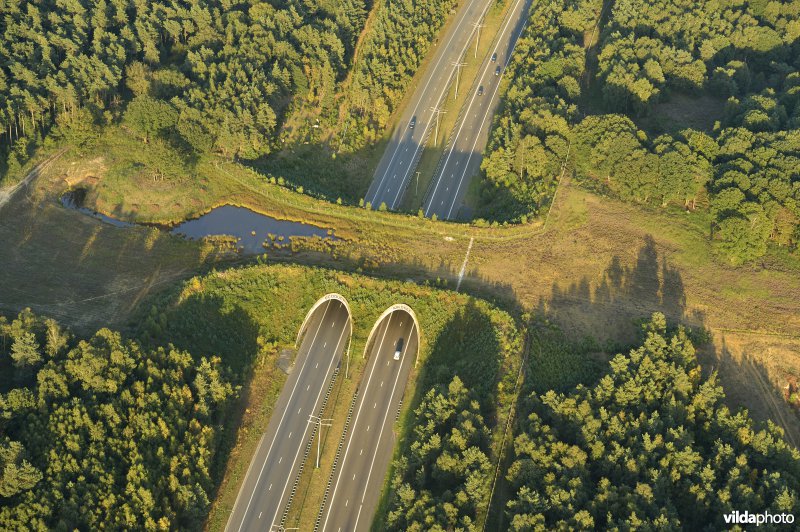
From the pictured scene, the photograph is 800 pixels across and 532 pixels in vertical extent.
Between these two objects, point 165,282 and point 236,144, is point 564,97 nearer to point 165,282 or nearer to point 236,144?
point 236,144

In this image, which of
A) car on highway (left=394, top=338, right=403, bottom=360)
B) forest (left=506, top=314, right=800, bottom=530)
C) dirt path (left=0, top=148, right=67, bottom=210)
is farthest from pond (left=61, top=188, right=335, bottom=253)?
forest (left=506, top=314, right=800, bottom=530)

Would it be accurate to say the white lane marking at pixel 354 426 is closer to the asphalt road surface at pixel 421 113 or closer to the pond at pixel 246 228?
the pond at pixel 246 228

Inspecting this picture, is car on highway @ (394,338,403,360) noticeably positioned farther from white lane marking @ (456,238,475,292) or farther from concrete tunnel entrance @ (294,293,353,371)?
white lane marking @ (456,238,475,292)

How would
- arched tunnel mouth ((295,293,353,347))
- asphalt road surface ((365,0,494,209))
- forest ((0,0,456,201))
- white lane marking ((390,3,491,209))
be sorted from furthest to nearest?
asphalt road surface ((365,0,494,209)) < white lane marking ((390,3,491,209)) < forest ((0,0,456,201)) < arched tunnel mouth ((295,293,353,347))

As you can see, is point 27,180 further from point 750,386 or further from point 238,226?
point 750,386

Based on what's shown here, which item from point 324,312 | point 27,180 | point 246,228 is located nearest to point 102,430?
point 324,312

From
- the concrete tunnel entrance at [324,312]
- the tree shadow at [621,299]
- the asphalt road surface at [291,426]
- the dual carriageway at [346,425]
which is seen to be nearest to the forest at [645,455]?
the tree shadow at [621,299]
